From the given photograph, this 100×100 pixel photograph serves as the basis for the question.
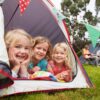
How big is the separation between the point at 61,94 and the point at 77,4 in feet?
71.0

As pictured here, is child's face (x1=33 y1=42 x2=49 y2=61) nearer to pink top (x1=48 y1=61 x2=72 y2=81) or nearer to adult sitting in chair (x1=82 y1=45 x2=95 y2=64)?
pink top (x1=48 y1=61 x2=72 y2=81)

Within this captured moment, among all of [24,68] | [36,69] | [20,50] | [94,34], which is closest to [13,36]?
[20,50]

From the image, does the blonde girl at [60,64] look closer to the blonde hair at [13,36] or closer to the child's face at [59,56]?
the child's face at [59,56]

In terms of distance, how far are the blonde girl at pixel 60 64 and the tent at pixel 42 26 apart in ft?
0.31

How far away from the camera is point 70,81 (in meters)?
5.66

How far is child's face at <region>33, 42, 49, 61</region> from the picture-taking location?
5432 mm

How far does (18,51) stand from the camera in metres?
5.18

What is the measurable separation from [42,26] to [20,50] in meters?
0.68

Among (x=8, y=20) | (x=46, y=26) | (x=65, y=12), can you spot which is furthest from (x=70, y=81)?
(x=65, y=12)

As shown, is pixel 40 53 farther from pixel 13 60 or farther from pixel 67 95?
pixel 67 95

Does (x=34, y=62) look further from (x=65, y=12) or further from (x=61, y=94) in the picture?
(x=65, y=12)

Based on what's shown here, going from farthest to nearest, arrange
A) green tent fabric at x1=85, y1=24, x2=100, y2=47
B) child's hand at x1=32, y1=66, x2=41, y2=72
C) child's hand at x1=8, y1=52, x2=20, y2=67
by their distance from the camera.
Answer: green tent fabric at x1=85, y1=24, x2=100, y2=47 < child's hand at x1=32, y1=66, x2=41, y2=72 < child's hand at x1=8, y1=52, x2=20, y2=67

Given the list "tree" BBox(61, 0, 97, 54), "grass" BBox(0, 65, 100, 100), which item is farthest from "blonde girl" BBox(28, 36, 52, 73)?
"tree" BBox(61, 0, 97, 54)

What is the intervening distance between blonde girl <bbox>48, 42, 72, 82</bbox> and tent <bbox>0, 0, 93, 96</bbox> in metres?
0.10
